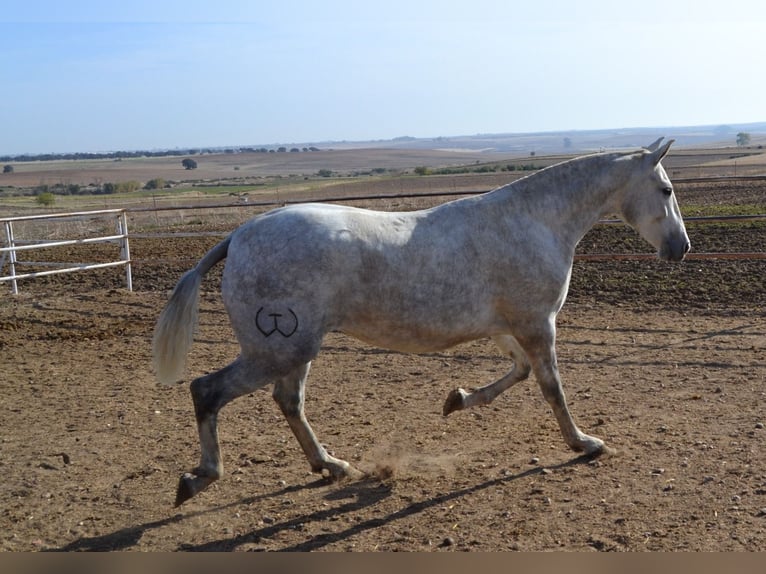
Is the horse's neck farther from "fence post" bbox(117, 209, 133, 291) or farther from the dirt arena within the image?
"fence post" bbox(117, 209, 133, 291)

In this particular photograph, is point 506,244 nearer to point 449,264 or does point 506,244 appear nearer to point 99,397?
point 449,264

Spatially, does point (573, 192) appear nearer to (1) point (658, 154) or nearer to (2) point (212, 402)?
(1) point (658, 154)

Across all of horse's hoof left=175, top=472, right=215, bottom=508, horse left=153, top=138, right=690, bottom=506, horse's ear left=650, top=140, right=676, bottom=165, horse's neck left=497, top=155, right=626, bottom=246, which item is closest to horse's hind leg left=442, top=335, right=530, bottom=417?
horse left=153, top=138, right=690, bottom=506

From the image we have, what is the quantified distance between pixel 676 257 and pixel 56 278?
1026cm

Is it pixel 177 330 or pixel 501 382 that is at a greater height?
pixel 177 330

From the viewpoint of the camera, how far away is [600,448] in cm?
452

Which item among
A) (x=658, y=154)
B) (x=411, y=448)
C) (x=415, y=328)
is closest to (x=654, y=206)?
(x=658, y=154)

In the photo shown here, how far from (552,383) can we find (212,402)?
1.87 meters

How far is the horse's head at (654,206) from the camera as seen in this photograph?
4586mm

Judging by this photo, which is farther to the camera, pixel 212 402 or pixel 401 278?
pixel 401 278

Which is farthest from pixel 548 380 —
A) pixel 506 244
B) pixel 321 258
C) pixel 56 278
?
pixel 56 278

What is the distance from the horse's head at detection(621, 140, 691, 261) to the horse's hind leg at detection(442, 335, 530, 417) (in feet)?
3.32

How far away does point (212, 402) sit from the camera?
3.91m

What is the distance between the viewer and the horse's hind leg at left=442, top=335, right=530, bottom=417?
4855 mm
